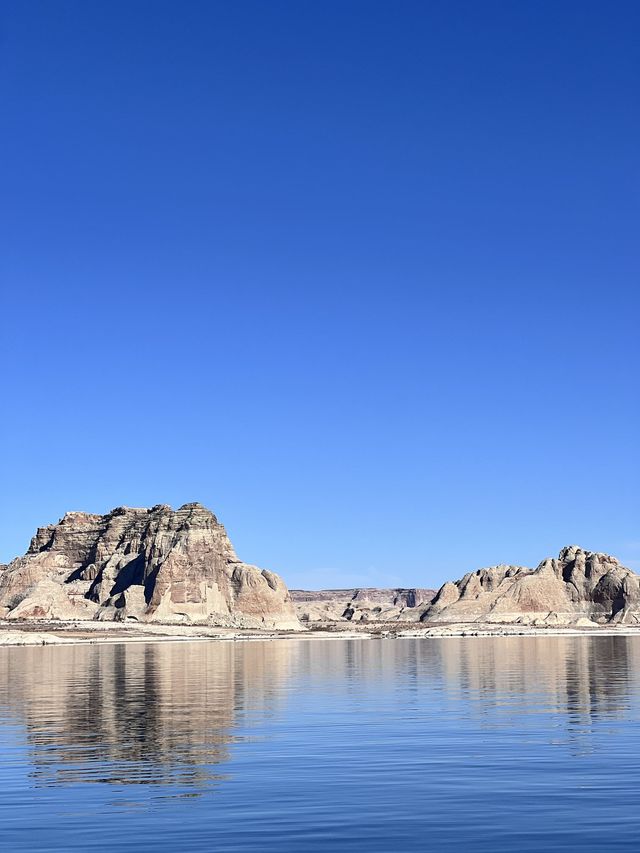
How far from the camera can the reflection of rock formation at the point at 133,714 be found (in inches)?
1235

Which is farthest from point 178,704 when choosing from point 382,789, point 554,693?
point 382,789

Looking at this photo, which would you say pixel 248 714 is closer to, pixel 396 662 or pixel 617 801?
pixel 617 801

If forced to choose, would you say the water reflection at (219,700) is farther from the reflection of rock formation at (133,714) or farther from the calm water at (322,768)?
the calm water at (322,768)

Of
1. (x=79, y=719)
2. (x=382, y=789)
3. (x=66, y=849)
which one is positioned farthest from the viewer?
(x=79, y=719)

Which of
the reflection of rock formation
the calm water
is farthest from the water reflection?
the calm water

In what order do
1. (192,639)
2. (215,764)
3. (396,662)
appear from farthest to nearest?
1. (192,639)
2. (396,662)
3. (215,764)

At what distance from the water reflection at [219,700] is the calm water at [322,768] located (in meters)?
0.18

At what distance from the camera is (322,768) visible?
30859mm

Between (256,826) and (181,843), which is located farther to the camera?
(256,826)

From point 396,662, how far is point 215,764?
70.7 meters

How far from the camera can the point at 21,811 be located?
24844mm

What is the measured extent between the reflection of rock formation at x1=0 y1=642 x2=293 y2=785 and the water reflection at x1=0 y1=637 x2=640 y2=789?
7cm

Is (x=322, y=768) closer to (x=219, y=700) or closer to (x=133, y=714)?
(x=133, y=714)

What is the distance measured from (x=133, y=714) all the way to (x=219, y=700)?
8643mm
